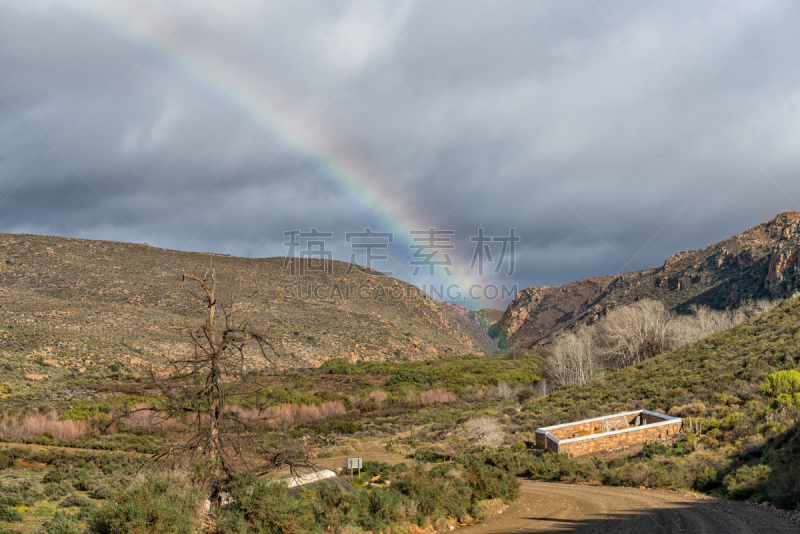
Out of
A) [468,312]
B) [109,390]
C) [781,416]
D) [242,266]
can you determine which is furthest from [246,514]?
[468,312]

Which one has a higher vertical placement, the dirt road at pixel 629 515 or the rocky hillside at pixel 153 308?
the rocky hillside at pixel 153 308

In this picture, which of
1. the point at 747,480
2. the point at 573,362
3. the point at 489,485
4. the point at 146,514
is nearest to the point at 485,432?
the point at 489,485

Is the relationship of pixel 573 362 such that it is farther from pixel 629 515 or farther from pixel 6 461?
pixel 6 461

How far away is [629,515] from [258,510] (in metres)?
8.99

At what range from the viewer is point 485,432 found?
28719mm

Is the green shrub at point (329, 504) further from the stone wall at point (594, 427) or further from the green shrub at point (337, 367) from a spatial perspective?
the green shrub at point (337, 367)

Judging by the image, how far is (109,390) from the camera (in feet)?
112

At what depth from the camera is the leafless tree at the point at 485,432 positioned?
2647 cm

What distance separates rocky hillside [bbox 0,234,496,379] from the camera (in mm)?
42812

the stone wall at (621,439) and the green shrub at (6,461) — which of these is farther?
the stone wall at (621,439)

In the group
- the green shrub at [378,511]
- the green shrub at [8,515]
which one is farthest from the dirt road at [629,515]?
the green shrub at [8,515]

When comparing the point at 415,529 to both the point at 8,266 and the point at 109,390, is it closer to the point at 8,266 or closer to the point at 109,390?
the point at 109,390

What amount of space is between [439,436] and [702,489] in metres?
18.2

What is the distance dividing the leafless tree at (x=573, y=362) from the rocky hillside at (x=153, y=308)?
25325 millimetres
